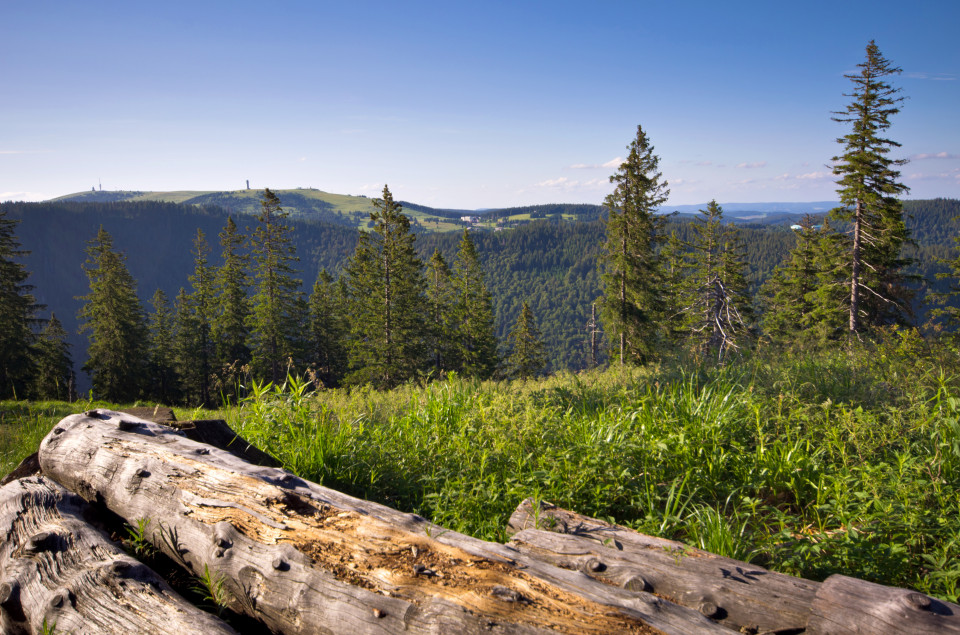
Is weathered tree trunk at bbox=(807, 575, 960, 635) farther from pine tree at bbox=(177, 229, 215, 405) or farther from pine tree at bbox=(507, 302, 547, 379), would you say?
pine tree at bbox=(177, 229, 215, 405)

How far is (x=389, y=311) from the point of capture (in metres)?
31.5

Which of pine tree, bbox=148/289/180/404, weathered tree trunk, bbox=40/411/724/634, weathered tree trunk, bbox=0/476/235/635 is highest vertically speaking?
weathered tree trunk, bbox=40/411/724/634

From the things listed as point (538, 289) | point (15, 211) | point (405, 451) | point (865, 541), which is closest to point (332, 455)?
point (405, 451)

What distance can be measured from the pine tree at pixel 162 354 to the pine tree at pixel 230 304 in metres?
5.13

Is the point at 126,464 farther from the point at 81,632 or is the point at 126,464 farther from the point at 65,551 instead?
the point at 81,632

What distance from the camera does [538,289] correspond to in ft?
599

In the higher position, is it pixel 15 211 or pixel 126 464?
pixel 15 211

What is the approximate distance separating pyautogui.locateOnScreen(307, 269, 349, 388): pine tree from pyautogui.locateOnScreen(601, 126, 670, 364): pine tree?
2486cm

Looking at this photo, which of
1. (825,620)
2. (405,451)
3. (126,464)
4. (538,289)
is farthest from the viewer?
(538,289)

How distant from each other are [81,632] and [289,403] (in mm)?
2422

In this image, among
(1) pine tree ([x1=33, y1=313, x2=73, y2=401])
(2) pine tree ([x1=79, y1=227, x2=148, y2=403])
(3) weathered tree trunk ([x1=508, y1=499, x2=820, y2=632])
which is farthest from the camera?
(2) pine tree ([x1=79, y1=227, x2=148, y2=403])

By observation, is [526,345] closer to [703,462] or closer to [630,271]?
[630,271]

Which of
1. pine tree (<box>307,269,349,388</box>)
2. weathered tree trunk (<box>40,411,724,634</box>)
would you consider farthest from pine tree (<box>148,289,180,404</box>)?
weathered tree trunk (<box>40,411,724,634</box>)

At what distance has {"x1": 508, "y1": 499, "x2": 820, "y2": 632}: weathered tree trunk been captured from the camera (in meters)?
2.15
